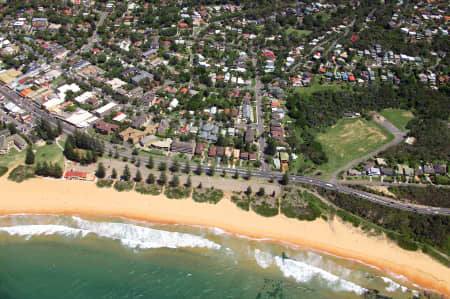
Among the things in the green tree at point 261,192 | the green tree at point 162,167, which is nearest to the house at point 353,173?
the green tree at point 261,192

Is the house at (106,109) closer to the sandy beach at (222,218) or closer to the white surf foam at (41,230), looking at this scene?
the sandy beach at (222,218)

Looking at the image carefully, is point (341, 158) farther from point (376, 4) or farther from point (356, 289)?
point (376, 4)

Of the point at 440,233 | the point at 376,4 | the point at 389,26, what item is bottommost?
the point at 440,233

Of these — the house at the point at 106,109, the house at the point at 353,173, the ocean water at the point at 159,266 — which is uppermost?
the house at the point at 106,109

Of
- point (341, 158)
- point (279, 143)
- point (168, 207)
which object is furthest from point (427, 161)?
point (168, 207)

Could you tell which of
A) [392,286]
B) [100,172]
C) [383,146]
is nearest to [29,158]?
[100,172]

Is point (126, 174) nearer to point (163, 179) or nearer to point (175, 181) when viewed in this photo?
point (163, 179)
